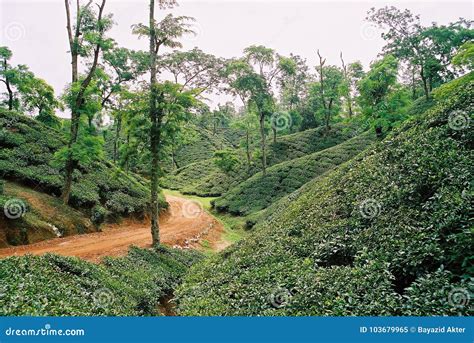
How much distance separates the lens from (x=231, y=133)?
98000mm

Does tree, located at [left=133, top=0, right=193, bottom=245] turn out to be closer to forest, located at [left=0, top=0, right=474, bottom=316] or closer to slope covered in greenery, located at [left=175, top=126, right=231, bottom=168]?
forest, located at [left=0, top=0, right=474, bottom=316]

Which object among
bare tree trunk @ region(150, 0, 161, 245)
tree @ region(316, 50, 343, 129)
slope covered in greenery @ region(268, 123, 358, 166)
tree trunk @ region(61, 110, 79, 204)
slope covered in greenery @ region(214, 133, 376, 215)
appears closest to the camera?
bare tree trunk @ region(150, 0, 161, 245)

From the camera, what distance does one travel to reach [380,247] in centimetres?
796

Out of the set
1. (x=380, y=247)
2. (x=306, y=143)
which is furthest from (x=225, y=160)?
(x=380, y=247)

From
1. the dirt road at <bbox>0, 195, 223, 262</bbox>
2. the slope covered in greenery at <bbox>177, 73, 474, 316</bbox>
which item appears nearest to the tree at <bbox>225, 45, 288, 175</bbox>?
the dirt road at <bbox>0, 195, 223, 262</bbox>

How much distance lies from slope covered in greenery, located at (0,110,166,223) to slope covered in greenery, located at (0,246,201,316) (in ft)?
25.0

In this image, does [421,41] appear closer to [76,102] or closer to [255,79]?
[255,79]

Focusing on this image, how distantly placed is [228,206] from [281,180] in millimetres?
7176

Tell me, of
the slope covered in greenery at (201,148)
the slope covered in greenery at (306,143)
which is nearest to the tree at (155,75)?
the slope covered in greenery at (306,143)

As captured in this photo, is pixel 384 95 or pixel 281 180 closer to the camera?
pixel 384 95

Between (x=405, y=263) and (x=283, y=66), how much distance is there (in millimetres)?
40127

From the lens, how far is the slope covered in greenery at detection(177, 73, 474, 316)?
20.7 feet

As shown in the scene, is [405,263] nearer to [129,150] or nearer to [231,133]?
[129,150]

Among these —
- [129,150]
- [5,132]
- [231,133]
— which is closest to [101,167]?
[5,132]
